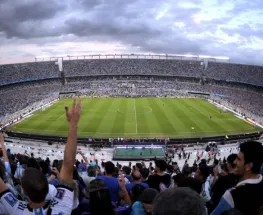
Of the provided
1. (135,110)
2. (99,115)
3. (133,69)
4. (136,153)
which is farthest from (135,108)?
(133,69)

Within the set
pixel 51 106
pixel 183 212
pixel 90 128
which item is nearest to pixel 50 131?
pixel 90 128

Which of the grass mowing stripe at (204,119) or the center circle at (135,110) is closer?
the grass mowing stripe at (204,119)

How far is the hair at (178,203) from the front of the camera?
2.28 meters

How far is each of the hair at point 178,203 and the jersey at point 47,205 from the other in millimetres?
1493

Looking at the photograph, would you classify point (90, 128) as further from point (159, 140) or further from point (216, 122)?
point (216, 122)

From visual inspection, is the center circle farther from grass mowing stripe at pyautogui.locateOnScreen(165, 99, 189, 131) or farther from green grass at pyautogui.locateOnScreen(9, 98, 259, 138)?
grass mowing stripe at pyautogui.locateOnScreen(165, 99, 189, 131)

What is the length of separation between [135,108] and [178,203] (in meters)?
55.4

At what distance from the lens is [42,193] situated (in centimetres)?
308

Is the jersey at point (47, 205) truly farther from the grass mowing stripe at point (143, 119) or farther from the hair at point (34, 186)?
the grass mowing stripe at point (143, 119)

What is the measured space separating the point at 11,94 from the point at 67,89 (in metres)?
17.5

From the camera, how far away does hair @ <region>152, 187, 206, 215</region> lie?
2.28 m

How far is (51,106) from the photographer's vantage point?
62.1 metres

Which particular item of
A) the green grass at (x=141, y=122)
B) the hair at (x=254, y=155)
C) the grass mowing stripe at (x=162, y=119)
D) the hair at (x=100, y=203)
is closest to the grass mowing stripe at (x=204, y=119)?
the green grass at (x=141, y=122)

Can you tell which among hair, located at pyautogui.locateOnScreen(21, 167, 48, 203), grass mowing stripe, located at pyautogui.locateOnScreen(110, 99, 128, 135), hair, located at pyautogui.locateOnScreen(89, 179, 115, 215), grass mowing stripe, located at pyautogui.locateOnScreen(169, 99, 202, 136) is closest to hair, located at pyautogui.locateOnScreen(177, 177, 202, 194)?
hair, located at pyautogui.locateOnScreen(89, 179, 115, 215)
